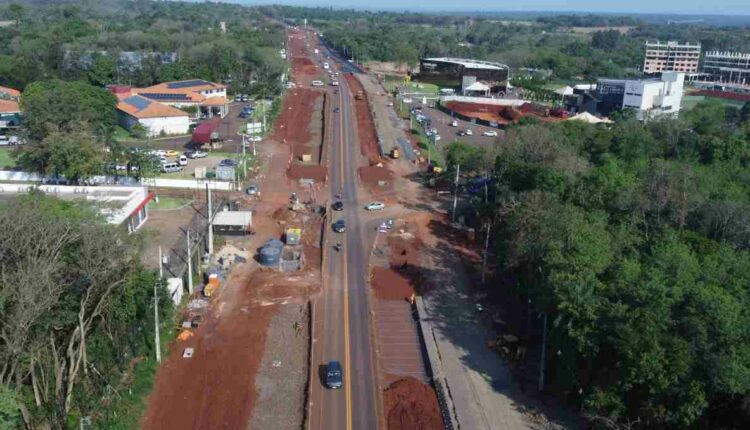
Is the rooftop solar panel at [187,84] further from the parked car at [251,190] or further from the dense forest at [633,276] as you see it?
the dense forest at [633,276]

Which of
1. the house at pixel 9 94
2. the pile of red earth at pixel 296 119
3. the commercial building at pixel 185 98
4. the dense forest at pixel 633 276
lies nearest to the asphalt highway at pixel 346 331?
the dense forest at pixel 633 276

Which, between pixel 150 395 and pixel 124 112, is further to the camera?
pixel 124 112

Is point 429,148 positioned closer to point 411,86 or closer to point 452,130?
point 452,130

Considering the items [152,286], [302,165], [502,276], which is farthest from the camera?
[302,165]

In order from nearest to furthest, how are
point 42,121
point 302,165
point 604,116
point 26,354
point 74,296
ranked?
point 26,354 → point 74,296 → point 42,121 → point 302,165 → point 604,116

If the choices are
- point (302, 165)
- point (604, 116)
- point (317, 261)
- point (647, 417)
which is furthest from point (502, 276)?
point (604, 116)

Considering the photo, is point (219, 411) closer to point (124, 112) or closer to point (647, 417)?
point (647, 417)
